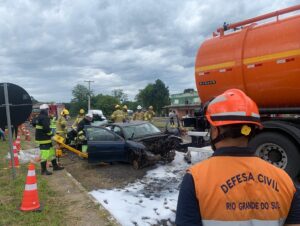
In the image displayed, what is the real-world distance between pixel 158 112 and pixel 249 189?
100728mm

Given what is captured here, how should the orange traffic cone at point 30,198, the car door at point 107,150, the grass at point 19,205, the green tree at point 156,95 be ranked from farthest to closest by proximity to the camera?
1. the green tree at point 156,95
2. the car door at point 107,150
3. the orange traffic cone at point 30,198
4. the grass at point 19,205

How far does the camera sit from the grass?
5.21m

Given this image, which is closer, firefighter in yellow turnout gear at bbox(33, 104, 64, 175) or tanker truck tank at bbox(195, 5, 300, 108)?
tanker truck tank at bbox(195, 5, 300, 108)

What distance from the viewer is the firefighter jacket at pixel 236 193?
152 cm

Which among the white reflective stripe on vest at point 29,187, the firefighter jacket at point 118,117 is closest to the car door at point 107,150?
the white reflective stripe on vest at point 29,187

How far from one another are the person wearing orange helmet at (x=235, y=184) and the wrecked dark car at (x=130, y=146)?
280 inches

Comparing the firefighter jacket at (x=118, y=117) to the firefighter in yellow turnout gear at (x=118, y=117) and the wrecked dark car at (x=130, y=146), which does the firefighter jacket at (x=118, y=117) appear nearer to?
the firefighter in yellow turnout gear at (x=118, y=117)

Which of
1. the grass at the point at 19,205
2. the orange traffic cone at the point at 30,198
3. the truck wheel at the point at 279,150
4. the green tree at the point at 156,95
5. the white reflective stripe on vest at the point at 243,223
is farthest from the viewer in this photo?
the green tree at the point at 156,95

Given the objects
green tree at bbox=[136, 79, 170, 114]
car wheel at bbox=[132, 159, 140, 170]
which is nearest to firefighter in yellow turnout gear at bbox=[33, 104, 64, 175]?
car wheel at bbox=[132, 159, 140, 170]

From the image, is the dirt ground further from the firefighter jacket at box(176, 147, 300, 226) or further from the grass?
the firefighter jacket at box(176, 147, 300, 226)

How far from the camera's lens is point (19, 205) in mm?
6004

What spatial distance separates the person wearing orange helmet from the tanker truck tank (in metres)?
4.44

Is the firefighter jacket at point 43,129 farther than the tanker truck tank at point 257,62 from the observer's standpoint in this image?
Yes

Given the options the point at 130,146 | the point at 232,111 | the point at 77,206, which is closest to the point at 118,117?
the point at 130,146
